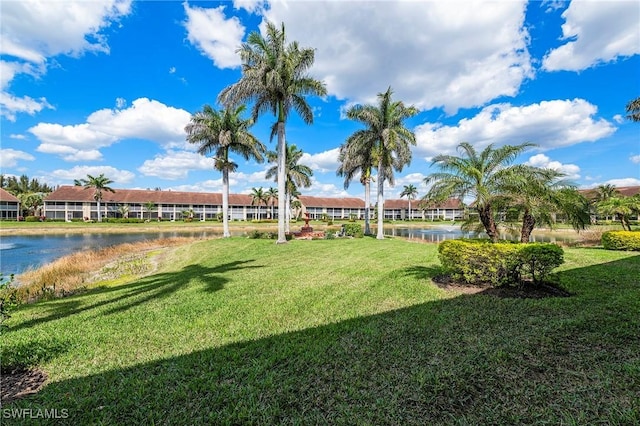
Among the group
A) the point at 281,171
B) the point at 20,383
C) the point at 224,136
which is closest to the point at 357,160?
the point at 281,171

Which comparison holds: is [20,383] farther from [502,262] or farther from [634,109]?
[634,109]

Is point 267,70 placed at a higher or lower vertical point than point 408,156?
higher

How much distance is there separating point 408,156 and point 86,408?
2285cm

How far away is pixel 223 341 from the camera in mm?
4992

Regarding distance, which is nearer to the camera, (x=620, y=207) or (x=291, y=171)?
(x=620, y=207)

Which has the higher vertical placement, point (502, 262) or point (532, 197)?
point (532, 197)

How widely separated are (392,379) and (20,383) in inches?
190

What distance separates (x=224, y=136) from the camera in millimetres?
23156

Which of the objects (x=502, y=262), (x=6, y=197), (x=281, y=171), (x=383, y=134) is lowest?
(x=502, y=262)

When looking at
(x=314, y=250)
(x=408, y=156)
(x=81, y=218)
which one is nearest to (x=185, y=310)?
(x=314, y=250)

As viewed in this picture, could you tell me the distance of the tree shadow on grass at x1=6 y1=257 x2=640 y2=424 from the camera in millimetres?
3107

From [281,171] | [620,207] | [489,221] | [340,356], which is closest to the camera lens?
[340,356]

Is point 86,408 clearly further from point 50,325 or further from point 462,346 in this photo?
point 462,346

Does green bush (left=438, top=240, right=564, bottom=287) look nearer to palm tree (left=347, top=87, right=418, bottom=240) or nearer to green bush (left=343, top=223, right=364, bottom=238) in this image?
palm tree (left=347, top=87, right=418, bottom=240)
